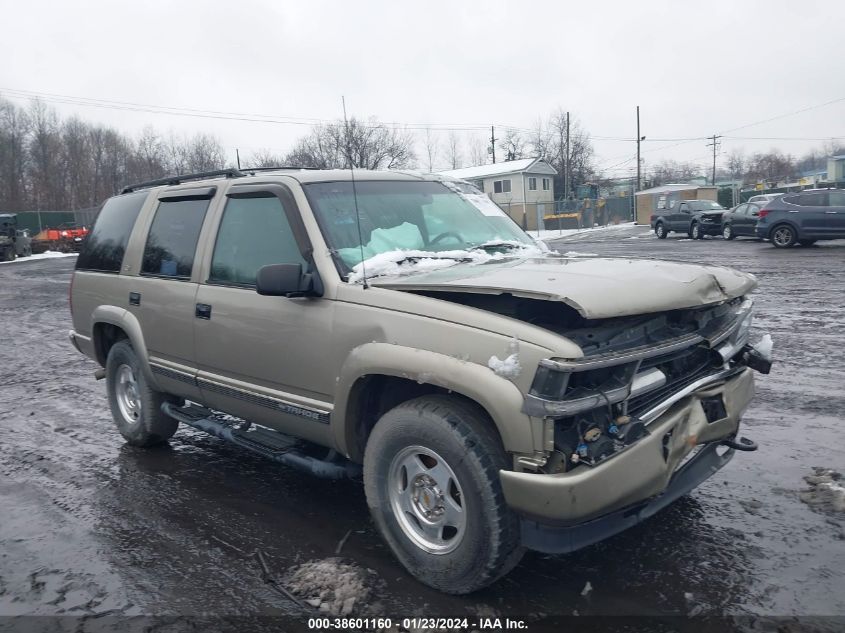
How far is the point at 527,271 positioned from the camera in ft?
11.5

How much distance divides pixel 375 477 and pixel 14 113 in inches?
3226

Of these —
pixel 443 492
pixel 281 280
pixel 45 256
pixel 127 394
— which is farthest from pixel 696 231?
pixel 45 256

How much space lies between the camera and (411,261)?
155 inches

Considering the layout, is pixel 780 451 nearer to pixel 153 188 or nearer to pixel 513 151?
pixel 153 188

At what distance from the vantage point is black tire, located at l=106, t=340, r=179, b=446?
211 inches

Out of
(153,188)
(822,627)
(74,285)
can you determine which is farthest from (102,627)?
(74,285)

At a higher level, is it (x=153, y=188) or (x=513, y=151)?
(x=513, y=151)

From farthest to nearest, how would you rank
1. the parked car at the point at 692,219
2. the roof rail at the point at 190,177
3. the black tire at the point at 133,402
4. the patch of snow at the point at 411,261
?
the parked car at the point at 692,219 → the black tire at the point at 133,402 → the roof rail at the point at 190,177 → the patch of snow at the point at 411,261

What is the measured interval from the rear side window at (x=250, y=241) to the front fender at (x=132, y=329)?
104cm

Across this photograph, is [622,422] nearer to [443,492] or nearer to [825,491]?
[443,492]

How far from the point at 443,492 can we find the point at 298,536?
1158 mm

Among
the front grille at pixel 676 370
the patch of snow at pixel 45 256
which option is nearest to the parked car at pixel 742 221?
the front grille at pixel 676 370

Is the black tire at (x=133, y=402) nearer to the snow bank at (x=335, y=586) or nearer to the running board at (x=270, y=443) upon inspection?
the running board at (x=270, y=443)

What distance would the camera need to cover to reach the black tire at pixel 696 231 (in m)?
28.7
